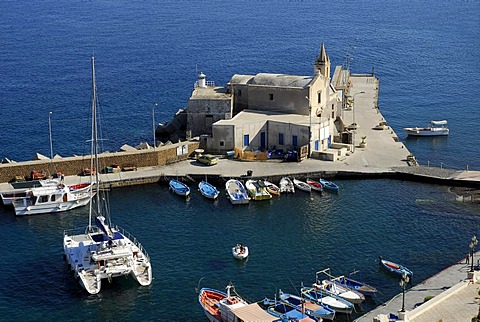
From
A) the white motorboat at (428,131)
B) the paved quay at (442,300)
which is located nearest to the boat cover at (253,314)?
the paved quay at (442,300)

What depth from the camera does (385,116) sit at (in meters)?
99.0

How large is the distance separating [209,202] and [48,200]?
1292 centimetres

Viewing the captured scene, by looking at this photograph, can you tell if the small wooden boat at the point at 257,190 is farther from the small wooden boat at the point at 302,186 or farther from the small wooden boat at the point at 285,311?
the small wooden boat at the point at 285,311

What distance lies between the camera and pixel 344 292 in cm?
4834

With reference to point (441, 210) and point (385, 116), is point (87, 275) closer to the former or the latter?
point (441, 210)

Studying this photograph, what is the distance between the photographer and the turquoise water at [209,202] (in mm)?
51406

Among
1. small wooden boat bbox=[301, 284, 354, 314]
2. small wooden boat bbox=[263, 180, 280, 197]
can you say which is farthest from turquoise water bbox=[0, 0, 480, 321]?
small wooden boat bbox=[301, 284, 354, 314]

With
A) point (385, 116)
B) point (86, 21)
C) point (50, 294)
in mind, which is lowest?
point (50, 294)

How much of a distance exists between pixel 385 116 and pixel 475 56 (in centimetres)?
4989

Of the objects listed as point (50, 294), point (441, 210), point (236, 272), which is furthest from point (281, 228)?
point (50, 294)

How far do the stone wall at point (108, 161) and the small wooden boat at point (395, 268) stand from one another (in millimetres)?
26943

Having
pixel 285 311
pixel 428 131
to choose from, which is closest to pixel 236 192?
pixel 285 311

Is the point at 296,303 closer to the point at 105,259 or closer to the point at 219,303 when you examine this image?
the point at 219,303

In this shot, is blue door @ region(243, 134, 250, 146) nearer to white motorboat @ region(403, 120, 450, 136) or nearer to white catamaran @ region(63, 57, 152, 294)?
white motorboat @ region(403, 120, 450, 136)
